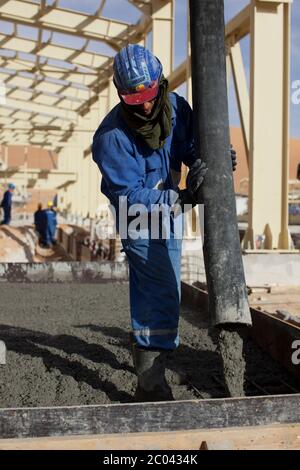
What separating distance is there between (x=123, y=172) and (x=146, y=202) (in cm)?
19

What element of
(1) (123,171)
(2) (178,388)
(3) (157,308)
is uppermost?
(1) (123,171)

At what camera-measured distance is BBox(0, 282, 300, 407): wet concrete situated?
3527mm

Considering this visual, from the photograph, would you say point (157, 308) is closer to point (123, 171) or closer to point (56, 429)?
point (123, 171)

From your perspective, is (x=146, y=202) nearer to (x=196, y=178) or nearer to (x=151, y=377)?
(x=196, y=178)

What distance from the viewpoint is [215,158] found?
10.1 feet

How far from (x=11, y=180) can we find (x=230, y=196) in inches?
1081

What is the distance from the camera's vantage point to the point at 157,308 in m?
3.27

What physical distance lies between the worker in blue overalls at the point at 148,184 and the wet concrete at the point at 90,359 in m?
0.28

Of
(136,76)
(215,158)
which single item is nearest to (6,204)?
(136,76)

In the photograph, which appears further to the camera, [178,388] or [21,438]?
[178,388]
